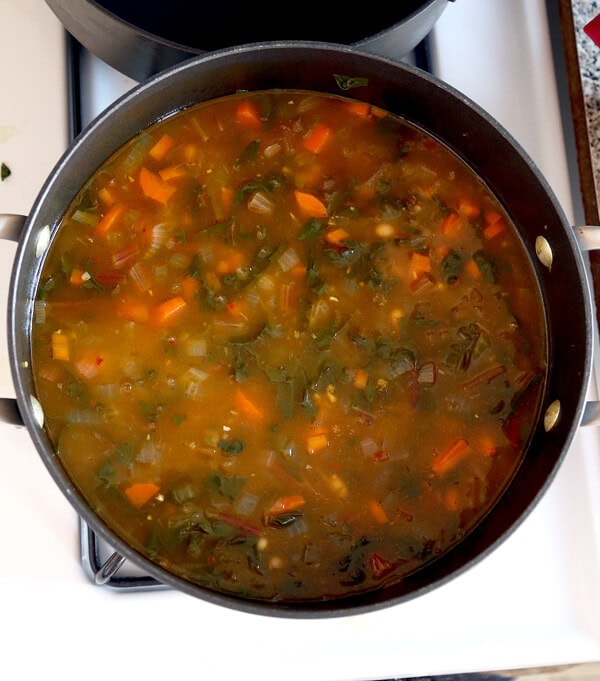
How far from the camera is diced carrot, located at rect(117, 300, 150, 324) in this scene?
4.70ft

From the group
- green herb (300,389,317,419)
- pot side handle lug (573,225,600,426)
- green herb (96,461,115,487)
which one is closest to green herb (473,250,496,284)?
pot side handle lug (573,225,600,426)

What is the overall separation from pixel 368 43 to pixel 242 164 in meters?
0.30

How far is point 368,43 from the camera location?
1.43 metres

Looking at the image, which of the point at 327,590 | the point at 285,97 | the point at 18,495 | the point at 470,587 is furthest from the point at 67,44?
the point at 470,587


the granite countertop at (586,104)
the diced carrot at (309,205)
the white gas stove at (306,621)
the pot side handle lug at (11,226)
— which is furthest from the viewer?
the granite countertop at (586,104)

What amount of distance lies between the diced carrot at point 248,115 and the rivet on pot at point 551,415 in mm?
732

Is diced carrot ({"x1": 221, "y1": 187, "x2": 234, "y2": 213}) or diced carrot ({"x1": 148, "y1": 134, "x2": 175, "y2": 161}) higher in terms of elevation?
diced carrot ({"x1": 148, "y1": 134, "x2": 175, "y2": 161})

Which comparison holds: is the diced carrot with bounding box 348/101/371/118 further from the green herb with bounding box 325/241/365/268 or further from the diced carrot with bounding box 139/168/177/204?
the diced carrot with bounding box 139/168/177/204

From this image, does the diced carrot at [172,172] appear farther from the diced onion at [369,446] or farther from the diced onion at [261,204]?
the diced onion at [369,446]

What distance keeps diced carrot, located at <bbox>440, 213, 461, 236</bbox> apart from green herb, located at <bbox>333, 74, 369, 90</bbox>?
0.28m

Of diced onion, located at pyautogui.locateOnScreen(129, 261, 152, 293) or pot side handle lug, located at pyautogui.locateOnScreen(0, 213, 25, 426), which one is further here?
diced onion, located at pyautogui.locateOnScreen(129, 261, 152, 293)

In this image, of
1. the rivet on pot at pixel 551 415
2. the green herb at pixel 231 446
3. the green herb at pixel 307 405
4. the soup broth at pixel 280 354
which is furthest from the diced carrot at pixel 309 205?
the rivet on pot at pixel 551 415

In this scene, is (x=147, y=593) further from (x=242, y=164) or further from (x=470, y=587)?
(x=242, y=164)

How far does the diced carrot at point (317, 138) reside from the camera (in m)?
1.51
